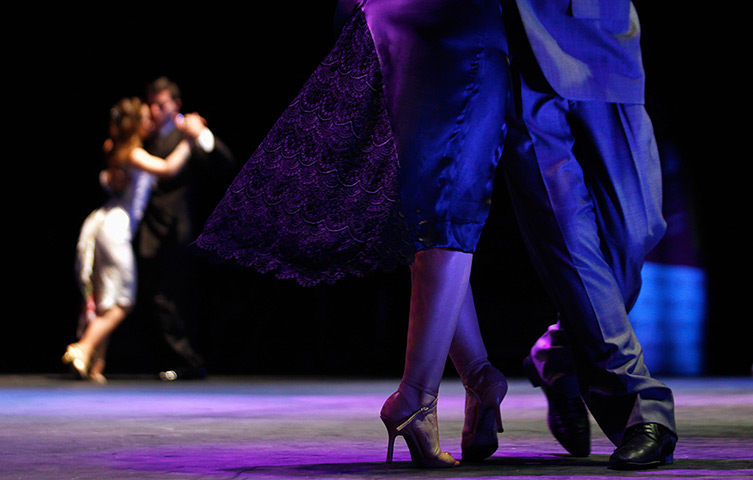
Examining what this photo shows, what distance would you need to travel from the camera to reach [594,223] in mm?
2457

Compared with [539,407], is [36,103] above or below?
above

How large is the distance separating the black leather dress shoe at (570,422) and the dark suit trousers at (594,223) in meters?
0.13

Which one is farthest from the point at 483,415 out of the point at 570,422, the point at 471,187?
the point at 471,187

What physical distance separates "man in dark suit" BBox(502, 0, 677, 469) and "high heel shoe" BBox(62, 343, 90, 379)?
4225mm

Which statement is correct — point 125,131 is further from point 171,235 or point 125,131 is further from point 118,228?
point 171,235

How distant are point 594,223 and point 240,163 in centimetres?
601

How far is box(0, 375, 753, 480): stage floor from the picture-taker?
221 centimetres

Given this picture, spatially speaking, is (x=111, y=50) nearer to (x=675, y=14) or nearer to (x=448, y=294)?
(x=675, y=14)

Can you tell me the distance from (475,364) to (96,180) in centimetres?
653

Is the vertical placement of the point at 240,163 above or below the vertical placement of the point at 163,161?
below

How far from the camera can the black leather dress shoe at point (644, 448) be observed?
7.27 ft

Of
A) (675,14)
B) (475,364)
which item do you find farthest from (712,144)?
(475,364)

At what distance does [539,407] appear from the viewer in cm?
416

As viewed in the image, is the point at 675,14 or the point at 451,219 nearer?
the point at 451,219
